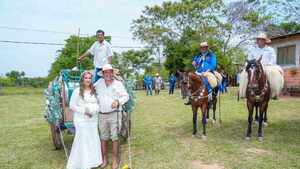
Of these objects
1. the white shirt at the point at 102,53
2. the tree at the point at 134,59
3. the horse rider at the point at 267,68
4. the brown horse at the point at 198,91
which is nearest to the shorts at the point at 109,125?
the white shirt at the point at 102,53

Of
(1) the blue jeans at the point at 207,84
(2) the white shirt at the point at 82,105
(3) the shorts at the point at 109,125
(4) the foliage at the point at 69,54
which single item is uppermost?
(4) the foliage at the point at 69,54

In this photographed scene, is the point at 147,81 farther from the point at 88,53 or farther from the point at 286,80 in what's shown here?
the point at 88,53

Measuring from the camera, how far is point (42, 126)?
415 inches

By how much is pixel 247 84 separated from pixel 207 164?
2.81 m

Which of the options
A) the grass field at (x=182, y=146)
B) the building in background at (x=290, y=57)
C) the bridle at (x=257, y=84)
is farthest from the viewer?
the building in background at (x=290, y=57)

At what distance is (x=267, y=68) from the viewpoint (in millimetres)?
8133

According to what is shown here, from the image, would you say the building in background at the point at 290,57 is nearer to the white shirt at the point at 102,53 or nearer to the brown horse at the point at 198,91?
the brown horse at the point at 198,91

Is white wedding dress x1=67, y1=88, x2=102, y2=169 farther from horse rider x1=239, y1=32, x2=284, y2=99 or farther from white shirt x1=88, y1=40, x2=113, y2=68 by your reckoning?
horse rider x1=239, y1=32, x2=284, y2=99

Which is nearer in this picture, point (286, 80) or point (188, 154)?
point (188, 154)

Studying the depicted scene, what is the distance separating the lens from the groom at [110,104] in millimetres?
5543

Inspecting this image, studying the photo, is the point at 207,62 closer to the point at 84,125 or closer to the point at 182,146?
the point at 182,146

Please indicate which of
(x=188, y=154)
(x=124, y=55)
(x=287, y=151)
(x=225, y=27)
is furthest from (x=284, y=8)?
(x=124, y=55)

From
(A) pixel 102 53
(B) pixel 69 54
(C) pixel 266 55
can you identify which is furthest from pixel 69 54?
(C) pixel 266 55

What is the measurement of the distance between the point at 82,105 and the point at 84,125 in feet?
1.15
